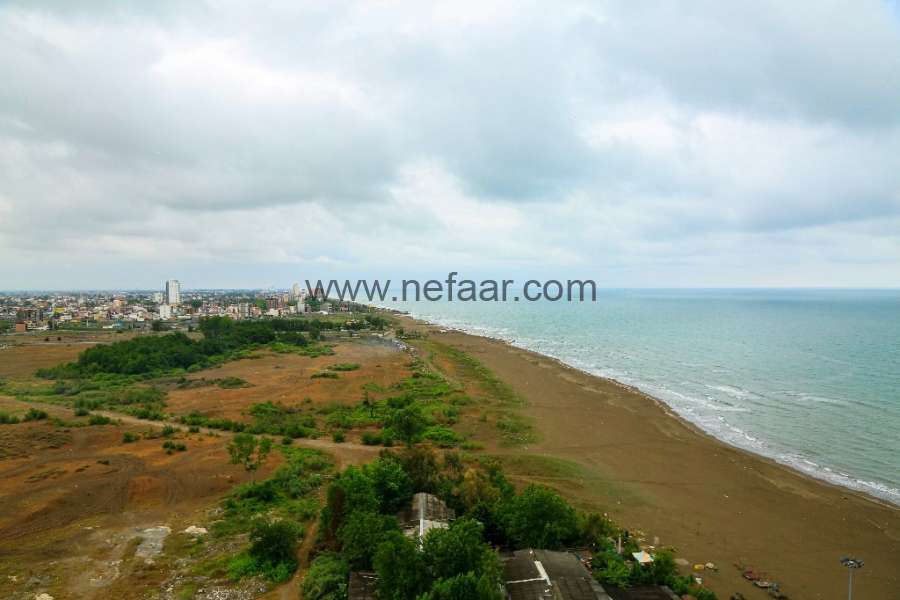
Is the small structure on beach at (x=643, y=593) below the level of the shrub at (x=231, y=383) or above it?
above

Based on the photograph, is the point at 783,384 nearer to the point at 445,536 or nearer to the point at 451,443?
the point at 451,443

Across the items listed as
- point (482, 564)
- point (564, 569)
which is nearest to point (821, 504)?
point (564, 569)

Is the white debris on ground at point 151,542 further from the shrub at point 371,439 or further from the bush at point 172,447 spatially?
the shrub at point 371,439

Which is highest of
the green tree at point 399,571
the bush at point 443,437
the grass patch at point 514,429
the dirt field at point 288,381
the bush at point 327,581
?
the green tree at point 399,571

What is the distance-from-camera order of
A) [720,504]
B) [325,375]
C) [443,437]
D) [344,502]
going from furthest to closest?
[325,375], [443,437], [720,504], [344,502]

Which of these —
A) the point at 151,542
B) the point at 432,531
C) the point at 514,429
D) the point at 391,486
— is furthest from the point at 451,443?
the point at 432,531

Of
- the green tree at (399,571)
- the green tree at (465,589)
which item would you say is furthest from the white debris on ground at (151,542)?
the green tree at (465,589)
